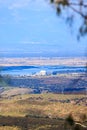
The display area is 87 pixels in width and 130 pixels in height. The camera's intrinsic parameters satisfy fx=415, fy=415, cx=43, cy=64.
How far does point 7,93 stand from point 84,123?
9253cm

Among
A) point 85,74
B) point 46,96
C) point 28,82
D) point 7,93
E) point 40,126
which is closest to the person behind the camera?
point 85,74

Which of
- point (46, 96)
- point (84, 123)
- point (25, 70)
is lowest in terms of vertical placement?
point (25, 70)

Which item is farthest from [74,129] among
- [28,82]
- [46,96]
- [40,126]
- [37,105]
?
[28,82]

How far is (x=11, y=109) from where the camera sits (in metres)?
73.8

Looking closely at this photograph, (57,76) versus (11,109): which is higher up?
(11,109)

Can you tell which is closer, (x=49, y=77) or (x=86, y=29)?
(x=86, y=29)

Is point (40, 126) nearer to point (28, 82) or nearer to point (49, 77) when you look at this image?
point (28, 82)

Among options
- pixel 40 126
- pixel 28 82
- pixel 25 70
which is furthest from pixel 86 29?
pixel 25 70

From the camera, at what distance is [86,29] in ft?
33.2

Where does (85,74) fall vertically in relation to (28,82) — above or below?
above

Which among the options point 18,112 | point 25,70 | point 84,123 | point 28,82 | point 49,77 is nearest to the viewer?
point 84,123

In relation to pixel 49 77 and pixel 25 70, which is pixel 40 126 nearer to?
pixel 49 77

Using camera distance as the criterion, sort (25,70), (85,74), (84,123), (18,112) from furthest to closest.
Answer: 1. (25,70)
2. (18,112)
3. (84,123)
4. (85,74)

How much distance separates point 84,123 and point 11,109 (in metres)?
61.2
